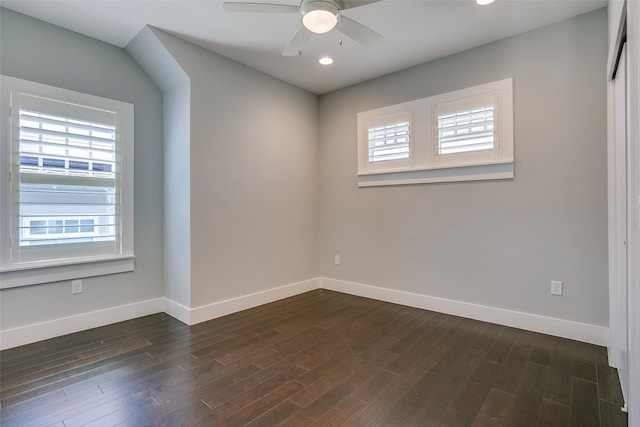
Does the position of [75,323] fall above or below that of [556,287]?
below

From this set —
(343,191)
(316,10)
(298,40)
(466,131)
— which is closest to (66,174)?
(298,40)

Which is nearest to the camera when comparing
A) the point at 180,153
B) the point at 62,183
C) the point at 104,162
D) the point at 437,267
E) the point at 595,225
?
the point at 595,225

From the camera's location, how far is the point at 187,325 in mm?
3053

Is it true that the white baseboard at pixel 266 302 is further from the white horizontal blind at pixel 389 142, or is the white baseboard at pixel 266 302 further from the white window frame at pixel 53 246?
the white horizontal blind at pixel 389 142

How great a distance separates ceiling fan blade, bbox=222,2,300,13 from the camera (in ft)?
6.45

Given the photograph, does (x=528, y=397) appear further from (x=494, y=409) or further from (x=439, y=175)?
(x=439, y=175)

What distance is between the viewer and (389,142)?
3.82m

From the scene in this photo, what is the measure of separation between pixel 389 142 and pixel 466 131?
2.91 feet

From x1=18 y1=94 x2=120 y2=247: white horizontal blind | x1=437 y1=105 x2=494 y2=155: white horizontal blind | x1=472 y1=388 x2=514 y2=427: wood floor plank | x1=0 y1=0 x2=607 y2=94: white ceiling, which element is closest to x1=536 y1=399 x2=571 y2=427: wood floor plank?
x1=472 y1=388 x2=514 y2=427: wood floor plank

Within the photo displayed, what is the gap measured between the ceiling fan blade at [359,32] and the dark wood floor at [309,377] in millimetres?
2396

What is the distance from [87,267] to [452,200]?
12.0ft

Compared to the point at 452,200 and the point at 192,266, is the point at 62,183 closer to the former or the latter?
the point at 192,266

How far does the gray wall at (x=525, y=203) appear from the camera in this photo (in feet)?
8.59

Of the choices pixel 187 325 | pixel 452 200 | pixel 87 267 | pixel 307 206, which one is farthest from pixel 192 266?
pixel 452 200
